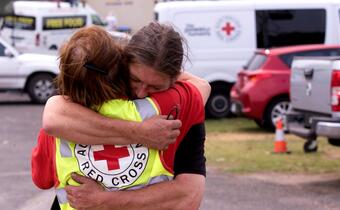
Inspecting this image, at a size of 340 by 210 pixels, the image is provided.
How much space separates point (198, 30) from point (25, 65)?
4873 mm

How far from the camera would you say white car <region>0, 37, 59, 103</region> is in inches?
790

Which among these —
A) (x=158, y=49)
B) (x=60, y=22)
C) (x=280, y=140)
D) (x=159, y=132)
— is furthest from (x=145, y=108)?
(x=60, y=22)

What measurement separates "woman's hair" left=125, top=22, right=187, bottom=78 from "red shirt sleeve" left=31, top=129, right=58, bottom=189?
16.3 inches

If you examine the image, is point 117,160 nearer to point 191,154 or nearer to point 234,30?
point 191,154

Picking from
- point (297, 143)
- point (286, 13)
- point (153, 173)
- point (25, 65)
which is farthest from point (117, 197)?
point (25, 65)

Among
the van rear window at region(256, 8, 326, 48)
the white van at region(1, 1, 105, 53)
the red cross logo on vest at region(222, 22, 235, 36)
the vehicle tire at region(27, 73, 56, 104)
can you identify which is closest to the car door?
the vehicle tire at region(27, 73, 56, 104)

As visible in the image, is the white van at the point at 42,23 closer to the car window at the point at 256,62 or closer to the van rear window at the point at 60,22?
the van rear window at the point at 60,22

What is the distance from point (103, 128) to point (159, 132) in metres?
0.18

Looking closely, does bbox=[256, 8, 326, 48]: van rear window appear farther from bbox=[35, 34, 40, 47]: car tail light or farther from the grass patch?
bbox=[35, 34, 40, 47]: car tail light

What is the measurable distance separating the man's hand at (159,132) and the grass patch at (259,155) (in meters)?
7.98

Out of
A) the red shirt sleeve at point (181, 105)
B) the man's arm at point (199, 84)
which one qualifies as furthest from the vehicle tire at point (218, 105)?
the red shirt sleeve at point (181, 105)

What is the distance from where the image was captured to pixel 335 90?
952 cm

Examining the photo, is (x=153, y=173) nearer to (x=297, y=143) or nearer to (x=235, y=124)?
(x=297, y=143)

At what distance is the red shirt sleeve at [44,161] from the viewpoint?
2.91 m
